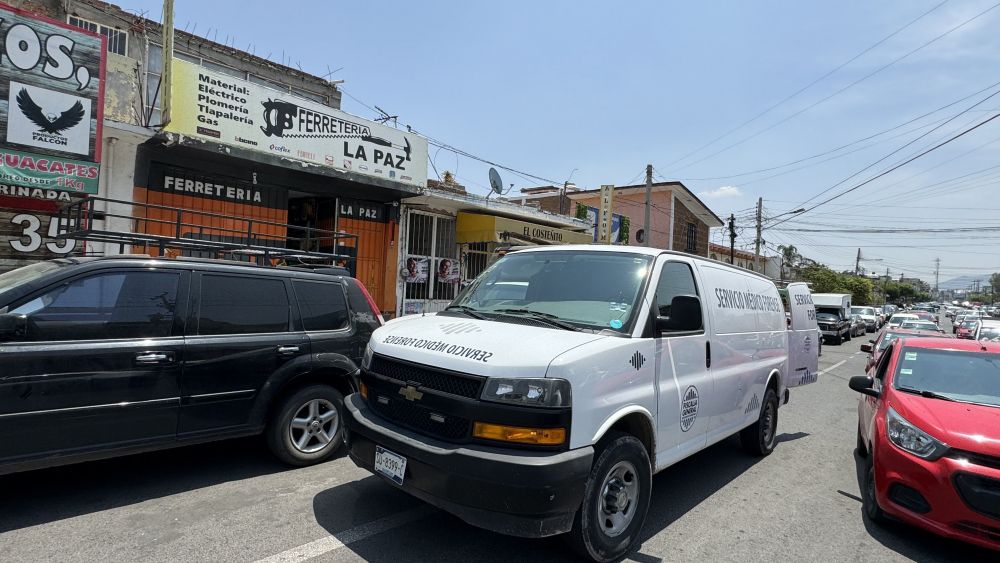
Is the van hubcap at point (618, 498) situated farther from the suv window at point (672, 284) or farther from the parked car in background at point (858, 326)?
the parked car in background at point (858, 326)

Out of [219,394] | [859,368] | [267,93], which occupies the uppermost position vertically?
[267,93]

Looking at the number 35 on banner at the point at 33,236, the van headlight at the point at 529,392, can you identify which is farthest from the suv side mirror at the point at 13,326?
the number 35 on banner at the point at 33,236

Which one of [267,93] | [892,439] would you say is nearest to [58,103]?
→ [267,93]

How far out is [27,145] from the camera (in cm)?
736

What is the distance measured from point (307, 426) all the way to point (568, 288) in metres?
2.72

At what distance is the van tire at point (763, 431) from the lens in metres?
5.71

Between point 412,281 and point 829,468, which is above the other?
point 412,281

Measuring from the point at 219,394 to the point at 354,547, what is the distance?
1815mm

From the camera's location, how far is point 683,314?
3.63 metres

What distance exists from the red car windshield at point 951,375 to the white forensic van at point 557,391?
1.47 meters

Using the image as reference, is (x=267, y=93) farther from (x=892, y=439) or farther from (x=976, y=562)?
(x=976, y=562)

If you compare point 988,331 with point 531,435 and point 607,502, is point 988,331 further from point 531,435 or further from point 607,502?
point 531,435

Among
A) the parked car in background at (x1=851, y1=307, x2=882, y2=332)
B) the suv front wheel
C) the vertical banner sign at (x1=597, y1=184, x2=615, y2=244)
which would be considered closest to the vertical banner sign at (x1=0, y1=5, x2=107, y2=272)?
the suv front wheel

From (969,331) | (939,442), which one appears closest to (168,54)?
(939,442)
